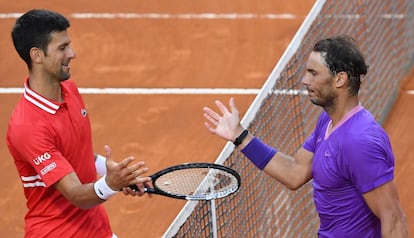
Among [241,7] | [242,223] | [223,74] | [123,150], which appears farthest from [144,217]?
[241,7]

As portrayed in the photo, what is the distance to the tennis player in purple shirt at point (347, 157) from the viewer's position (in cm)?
507

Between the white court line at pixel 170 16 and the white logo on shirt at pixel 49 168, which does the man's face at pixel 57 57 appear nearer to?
the white logo on shirt at pixel 49 168

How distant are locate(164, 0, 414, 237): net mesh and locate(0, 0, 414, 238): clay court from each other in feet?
1.70

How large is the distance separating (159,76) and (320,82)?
5.80 metres

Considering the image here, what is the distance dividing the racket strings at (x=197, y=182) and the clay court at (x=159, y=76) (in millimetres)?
2611

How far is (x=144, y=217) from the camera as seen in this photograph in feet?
27.8

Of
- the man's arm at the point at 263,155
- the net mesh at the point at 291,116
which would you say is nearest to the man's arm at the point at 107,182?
the net mesh at the point at 291,116

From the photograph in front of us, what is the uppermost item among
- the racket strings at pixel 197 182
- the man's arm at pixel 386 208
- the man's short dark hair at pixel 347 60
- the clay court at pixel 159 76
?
the man's short dark hair at pixel 347 60

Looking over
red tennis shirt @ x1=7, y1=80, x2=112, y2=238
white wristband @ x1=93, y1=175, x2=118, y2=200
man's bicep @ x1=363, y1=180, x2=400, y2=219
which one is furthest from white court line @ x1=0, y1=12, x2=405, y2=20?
man's bicep @ x1=363, y1=180, x2=400, y2=219

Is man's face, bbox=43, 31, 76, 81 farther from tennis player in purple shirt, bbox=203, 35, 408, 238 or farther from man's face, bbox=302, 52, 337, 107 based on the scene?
man's face, bbox=302, 52, 337, 107

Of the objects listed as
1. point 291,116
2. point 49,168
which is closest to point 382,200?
point 49,168

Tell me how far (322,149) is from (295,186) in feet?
1.42

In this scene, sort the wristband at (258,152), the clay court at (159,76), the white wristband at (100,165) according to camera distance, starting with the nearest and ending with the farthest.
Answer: the wristband at (258,152), the white wristband at (100,165), the clay court at (159,76)

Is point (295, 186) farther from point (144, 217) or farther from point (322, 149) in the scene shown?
point (144, 217)
